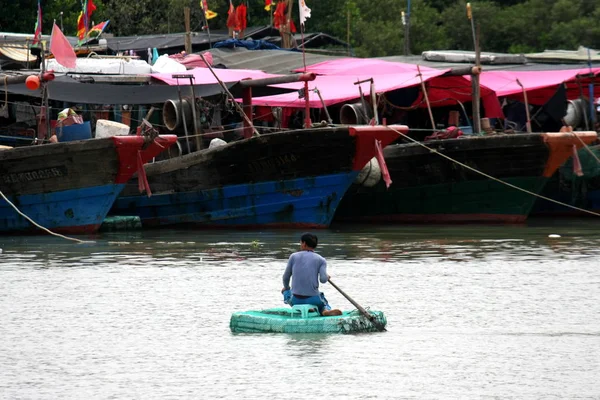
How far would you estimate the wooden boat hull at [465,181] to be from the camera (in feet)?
70.4

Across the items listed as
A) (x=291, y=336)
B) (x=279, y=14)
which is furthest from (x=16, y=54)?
(x=291, y=336)

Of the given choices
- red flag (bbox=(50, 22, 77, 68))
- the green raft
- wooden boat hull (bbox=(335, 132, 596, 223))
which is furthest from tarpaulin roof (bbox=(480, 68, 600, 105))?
the green raft

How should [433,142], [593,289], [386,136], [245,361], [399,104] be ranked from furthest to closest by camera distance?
1. [399,104]
2. [433,142]
3. [386,136]
4. [593,289]
5. [245,361]

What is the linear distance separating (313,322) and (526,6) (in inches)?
1328

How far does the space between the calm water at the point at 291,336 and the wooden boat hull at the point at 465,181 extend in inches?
85.8

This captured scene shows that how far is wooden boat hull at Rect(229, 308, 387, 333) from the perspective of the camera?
36.8 ft

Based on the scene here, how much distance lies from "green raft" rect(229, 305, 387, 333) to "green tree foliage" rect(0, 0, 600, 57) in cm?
2624

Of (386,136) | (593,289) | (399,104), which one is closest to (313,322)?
(593,289)

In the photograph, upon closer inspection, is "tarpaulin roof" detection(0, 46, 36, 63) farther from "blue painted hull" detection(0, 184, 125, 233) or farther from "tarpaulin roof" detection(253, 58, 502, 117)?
"blue painted hull" detection(0, 184, 125, 233)

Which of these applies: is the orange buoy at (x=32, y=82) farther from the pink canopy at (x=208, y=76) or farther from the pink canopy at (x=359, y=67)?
the pink canopy at (x=359, y=67)

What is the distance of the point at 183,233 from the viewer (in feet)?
69.5

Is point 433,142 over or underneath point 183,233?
over

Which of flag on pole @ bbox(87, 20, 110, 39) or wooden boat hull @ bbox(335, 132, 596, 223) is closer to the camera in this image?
wooden boat hull @ bbox(335, 132, 596, 223)

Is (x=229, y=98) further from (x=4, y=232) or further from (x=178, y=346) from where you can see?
(x=178, y=346)
